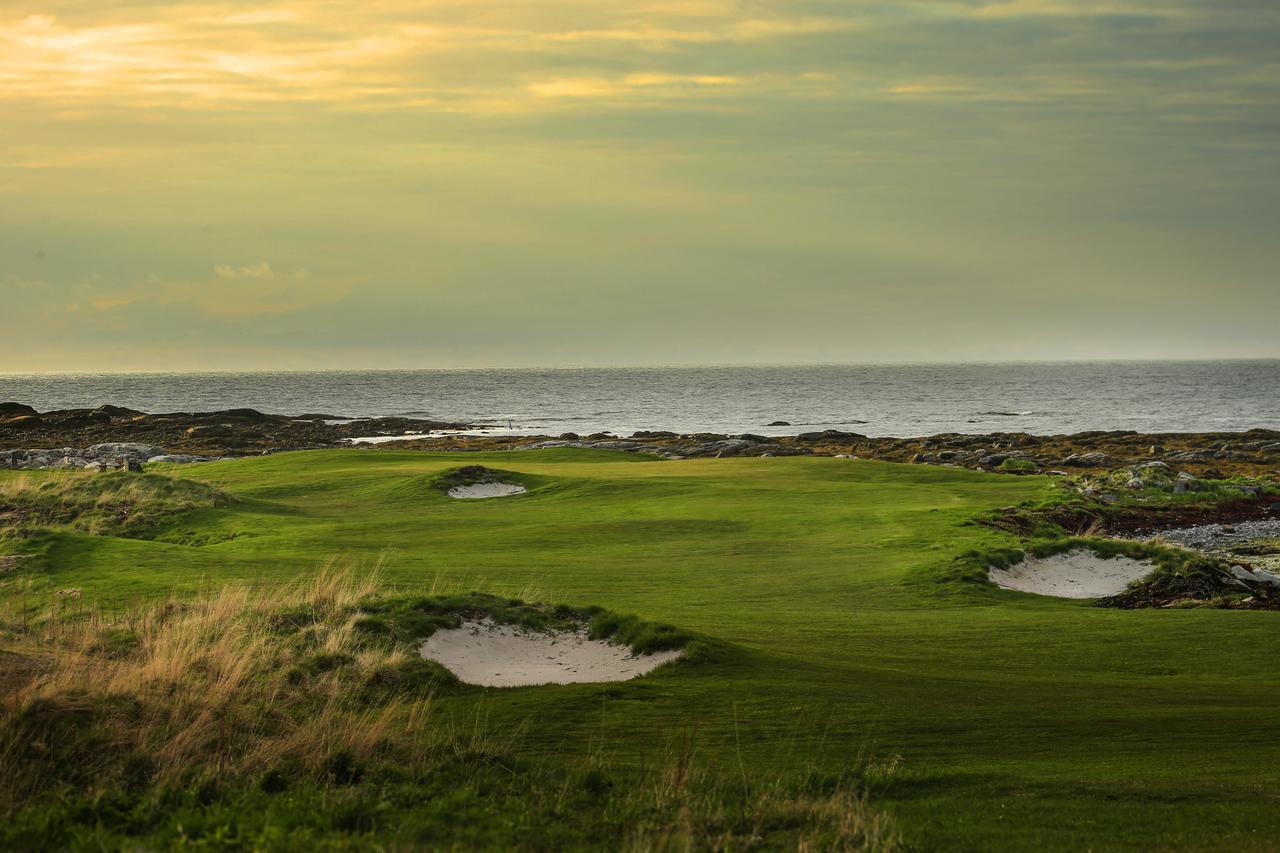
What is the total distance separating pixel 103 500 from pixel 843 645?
23.4 meters

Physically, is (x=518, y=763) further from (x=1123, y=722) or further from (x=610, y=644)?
(x=1123, y=722)

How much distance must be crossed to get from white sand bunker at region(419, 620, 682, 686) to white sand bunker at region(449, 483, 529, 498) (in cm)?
2138

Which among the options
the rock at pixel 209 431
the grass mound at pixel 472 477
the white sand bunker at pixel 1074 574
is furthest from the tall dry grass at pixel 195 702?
the rock at pixel 209 431

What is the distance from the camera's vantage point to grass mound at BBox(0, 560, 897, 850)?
7371mm

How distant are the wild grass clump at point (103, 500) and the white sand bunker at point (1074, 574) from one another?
71.6ft

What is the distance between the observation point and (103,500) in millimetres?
30375

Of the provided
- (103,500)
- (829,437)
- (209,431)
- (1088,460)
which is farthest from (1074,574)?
(209,431)

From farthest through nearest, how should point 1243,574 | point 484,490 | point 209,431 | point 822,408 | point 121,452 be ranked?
point 822,408, point 209,431, point 121,452, point 484,490, point 1243,574

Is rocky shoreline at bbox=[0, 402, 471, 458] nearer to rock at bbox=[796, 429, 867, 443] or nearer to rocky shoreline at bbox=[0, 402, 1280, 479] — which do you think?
rocky shoreline at bbox=[0, 402, 1280, 479]

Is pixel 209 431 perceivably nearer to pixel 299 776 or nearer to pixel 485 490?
pixel 485 490

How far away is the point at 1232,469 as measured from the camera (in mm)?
58938

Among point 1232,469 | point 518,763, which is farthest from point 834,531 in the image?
point 1232,469

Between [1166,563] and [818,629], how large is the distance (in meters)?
10.7

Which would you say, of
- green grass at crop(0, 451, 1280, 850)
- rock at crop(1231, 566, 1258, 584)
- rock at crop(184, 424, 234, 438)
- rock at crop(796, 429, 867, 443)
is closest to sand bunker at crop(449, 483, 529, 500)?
green grass at crop(0, 451, 1280, 850)
